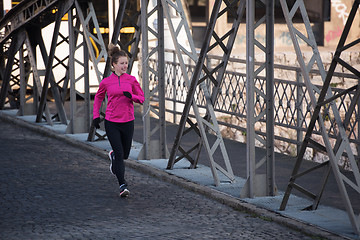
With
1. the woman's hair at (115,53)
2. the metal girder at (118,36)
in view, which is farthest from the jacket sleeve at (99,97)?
the metal girder at (118,36)

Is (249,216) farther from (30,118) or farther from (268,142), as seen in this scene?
(30,118)

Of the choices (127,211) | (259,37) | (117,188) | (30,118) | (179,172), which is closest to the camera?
(127,211)

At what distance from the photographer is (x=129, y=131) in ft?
33.0

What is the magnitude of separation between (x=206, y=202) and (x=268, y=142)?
3.35ft

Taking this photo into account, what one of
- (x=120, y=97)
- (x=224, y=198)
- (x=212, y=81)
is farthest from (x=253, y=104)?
(x=120, y=97)

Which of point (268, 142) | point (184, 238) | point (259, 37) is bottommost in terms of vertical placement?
point (184, 238)

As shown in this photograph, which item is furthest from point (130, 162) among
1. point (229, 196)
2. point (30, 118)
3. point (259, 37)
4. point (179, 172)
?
point (259, 37)

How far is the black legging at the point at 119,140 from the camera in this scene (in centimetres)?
991

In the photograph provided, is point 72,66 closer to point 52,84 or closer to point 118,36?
point 52,84

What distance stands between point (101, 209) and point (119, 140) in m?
1.12

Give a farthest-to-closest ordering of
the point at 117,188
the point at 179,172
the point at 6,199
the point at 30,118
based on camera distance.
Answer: the point at 30,118
the point at 179,172
the point at 117,188
the point at 6,199

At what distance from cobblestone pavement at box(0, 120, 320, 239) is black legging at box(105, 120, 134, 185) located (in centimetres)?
32

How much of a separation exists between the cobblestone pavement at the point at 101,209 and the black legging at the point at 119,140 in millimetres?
319

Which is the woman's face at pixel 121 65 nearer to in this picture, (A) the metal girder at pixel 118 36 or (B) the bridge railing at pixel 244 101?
(A) the metal girder at pixel 118 36
